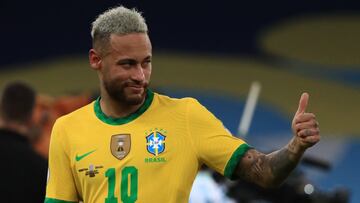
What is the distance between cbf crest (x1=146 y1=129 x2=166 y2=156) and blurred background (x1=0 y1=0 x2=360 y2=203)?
6.86 meters

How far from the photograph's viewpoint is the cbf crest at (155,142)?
134 inches

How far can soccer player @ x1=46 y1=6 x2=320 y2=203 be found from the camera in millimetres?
3346

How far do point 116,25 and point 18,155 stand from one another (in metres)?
1.34

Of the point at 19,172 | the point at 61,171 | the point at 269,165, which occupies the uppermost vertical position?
the point at 269,165

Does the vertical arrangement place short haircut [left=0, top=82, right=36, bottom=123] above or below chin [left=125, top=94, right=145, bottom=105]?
below

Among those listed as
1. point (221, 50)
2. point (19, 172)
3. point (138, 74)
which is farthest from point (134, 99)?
point (221, 50)

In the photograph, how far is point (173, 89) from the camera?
35.0 feet

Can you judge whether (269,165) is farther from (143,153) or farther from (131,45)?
(131,45)

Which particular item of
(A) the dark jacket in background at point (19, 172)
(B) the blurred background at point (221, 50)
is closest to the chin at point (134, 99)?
(A) the dark jacket in background at point (19, 172)

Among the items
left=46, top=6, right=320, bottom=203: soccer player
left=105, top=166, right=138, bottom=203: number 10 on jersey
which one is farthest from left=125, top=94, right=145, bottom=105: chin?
left=105, top=166, right=138, bottom=203: number 10 on jersey

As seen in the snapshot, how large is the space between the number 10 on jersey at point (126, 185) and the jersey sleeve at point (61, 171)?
200 mm

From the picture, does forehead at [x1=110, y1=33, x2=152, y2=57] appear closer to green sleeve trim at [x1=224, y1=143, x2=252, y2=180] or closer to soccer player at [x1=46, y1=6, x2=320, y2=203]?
soccer player at [x1=46, y1=6, x2=320, y2=203]

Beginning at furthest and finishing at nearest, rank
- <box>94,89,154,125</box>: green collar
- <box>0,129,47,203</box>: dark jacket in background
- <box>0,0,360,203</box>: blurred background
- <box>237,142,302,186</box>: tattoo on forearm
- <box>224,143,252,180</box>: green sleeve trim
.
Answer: <box>0,0,360,203</box>: blurred background
<box>0,129,47,203</box>: dark jacket in background
<box>94,89,154,125</box>: green collar
<box>224,143,252,180</box>: green sleeve trim
<box>237,142,302,186</box>: tattoo on forearm

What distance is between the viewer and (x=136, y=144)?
3.42 m
